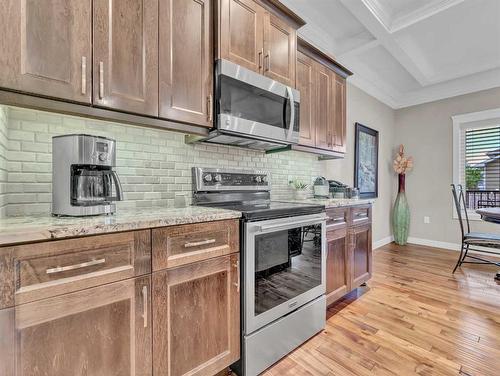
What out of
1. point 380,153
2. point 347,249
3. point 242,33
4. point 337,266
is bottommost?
point 337,266

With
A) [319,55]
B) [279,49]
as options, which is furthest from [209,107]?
[319,55]

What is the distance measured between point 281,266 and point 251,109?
1089mm

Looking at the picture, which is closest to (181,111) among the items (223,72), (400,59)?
(223,72)

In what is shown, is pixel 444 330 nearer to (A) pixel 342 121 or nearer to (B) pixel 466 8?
(A) pixel 342 121

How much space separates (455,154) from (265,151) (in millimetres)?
3746

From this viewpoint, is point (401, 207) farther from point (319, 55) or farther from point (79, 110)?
point (79, 110)

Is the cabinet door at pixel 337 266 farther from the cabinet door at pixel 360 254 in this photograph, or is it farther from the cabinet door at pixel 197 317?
the cabinet door at pixel 197 317

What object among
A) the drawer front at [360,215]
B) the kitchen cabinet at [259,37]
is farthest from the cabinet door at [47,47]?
the drawer front at [360,215]

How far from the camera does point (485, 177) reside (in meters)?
3.87

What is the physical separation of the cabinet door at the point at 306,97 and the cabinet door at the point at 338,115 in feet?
1.32

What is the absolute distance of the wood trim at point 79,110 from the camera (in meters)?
0.98

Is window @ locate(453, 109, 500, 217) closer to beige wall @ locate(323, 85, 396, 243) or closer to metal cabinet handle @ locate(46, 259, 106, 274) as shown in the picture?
beige wall @ locate(323, 85, 396, 243)

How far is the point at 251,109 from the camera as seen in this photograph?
1700mm

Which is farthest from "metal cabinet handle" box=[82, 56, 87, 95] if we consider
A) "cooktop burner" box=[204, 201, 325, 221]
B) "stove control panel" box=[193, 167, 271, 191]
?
"cooktop burner" box=[204, 201, 325, 221]
